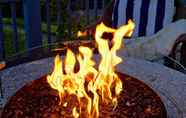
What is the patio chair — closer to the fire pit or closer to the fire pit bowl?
the fire pit

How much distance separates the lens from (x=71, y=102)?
7.50ft

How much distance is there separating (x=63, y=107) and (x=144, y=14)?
251 cm

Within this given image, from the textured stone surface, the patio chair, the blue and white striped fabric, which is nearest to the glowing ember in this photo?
the textured stone surface

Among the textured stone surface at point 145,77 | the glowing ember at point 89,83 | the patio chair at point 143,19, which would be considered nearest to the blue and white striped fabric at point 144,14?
the patio chair at point 143,19

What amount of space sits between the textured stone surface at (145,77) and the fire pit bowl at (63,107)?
0.62 feet

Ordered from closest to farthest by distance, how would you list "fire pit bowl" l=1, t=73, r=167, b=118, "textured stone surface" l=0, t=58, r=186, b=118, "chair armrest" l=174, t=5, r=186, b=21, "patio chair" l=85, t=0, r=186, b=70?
"fire pit bowl" l=1, t=73, r=167, b=118 → "textured stone surface" l=0, t=58, r=186, b=118 → "patio chair" l=85, t=0, r=186, b=70 → "chair armrest" l=174, t=5, r=186, b=21

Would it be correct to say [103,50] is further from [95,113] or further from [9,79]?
[9,79]

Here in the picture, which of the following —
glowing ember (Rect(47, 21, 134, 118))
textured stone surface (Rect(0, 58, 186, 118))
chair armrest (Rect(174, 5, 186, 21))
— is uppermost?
chair armrest (Rect(174, 5, 186, 21))

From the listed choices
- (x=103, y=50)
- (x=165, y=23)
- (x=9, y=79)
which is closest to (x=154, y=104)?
(x=103, y=50)

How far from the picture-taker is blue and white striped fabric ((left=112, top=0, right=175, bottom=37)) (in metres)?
4.39

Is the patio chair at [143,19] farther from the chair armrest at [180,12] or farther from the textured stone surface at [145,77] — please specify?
the textured stone surface at [145,77]

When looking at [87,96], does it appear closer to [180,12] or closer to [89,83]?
[89,83]

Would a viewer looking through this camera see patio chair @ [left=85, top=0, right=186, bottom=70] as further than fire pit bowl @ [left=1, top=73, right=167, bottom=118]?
Yes

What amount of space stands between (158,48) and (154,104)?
64.0 inches
